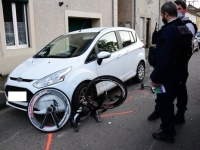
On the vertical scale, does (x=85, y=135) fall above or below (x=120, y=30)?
below

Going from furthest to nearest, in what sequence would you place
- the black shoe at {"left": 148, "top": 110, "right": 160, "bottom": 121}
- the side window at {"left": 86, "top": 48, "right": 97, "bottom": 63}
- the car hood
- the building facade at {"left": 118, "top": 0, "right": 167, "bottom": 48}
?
1. the building facade at {"left": 118, "top": 0, "right": 167, "bottom": 48}
2. the side window at {"left": 86, "top": 48, "right": 97, "bottom": 63}
3. the black shoe at {"left": 148, "top": 110, "right": 160, "bottom": 121}
4. the car hood

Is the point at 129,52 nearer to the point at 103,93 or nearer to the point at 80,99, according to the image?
the point at 103,93

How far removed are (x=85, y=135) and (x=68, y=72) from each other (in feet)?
3.66

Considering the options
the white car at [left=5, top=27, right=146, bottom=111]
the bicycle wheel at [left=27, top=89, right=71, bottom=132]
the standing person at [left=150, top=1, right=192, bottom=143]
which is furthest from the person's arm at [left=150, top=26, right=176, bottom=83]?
the bicycle wheel at [left=27, top=89, right=71, bottom=132]

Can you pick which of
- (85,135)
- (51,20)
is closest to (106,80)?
(85,135)

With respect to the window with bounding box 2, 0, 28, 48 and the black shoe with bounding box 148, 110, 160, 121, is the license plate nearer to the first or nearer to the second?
the black shoe with bounding box 148, 110, 160, 121

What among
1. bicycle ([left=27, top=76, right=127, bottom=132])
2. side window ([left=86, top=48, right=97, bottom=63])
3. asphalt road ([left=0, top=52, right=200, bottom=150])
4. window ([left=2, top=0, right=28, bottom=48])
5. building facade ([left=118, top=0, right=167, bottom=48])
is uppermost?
building facade ([left=118, top=0, right=167, bottom=48])

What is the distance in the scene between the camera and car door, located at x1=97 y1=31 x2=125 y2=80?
14.6ft

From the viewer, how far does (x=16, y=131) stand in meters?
3.64

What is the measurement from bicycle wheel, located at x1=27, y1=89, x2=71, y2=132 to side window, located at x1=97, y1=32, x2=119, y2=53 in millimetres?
1469

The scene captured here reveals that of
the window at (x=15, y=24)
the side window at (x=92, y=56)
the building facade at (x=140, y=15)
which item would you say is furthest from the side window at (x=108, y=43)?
the building facade at (x=140, y=15)

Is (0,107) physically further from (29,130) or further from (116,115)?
(116,115)

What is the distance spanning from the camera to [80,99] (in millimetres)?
3816

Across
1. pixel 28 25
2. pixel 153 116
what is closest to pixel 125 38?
pixel 153 116
